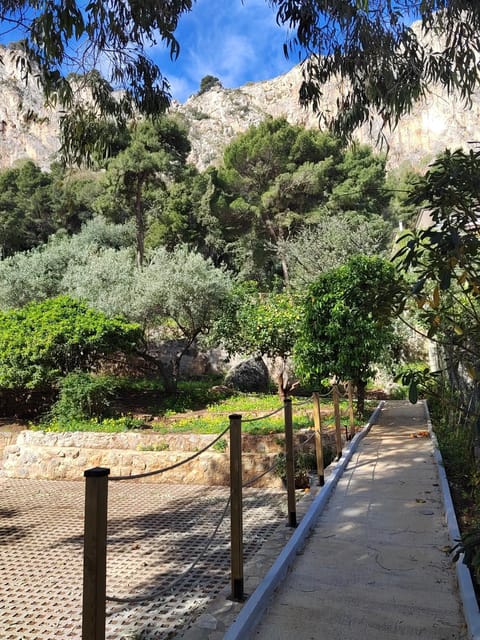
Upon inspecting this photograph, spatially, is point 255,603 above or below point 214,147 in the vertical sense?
below

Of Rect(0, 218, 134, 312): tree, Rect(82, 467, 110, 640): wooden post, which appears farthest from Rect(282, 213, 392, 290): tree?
Rect(82, 467, 110, 640): wooden post

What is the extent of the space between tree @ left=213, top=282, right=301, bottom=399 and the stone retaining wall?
5.52 m

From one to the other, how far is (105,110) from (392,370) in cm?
1167

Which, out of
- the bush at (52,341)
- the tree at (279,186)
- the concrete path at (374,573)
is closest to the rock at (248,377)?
the bush at (52,341)

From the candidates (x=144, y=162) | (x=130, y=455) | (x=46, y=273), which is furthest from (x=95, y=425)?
(x=144, y=162)

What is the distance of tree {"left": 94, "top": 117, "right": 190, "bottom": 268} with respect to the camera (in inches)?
870

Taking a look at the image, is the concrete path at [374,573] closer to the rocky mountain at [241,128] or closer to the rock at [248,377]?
the rock at [248,377]

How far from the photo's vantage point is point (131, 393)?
1502 cm

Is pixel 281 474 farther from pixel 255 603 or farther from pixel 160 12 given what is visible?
pixel 160 12

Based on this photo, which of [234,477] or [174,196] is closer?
[234,477]

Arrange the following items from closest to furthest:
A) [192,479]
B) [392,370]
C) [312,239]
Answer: [192,479] < [392,370] < [312,239]

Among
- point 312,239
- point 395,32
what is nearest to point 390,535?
point 395,32

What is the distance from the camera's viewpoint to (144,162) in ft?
72.2

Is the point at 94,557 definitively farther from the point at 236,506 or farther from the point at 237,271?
the point at 237,271
